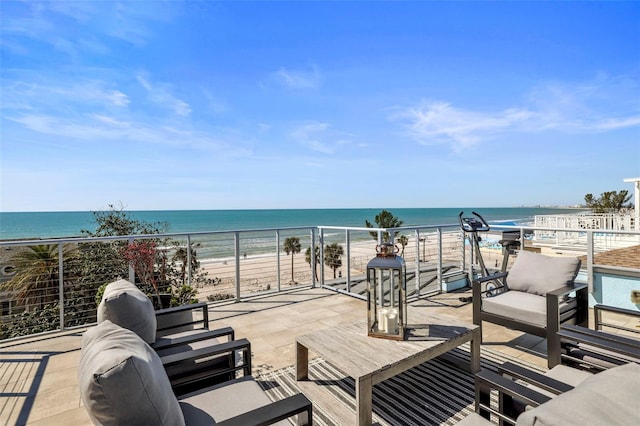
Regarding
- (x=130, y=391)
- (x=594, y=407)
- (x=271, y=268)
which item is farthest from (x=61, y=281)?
(x=271, y=268)

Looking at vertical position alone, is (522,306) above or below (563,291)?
below

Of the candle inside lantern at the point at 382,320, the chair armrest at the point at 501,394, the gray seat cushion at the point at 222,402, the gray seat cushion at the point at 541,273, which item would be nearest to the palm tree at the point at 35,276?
the gray seat cushion at the point at 222,402

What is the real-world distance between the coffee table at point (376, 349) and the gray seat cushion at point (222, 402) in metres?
0.50

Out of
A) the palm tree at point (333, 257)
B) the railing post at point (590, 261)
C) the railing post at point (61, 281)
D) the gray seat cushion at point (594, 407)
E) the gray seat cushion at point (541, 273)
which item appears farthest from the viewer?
the palm tree at point (333, 257)

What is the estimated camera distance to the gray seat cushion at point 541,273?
280 centimetres

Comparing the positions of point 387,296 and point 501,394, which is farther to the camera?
point 387,296

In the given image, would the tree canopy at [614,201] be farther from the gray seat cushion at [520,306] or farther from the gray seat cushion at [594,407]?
the gray seat cushion at [594,407]

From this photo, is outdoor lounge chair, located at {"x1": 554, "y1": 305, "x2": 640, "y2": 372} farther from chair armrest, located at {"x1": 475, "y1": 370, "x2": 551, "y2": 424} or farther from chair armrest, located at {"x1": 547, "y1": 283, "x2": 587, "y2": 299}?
chair armrest, located at {"x1": 475, "y1": 370, "x2": 551, "y2": 424}

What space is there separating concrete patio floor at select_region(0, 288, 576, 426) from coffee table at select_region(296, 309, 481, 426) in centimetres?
65

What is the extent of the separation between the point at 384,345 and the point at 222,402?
102 cm

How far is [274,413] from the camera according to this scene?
45.1 inches

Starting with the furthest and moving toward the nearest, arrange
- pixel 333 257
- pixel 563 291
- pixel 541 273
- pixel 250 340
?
pixel 333 257
pixel 250 340
pixel 541 273
pixel 563 291

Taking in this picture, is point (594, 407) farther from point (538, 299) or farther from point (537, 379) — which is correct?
point (538, 299)

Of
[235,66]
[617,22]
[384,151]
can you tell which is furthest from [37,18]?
[384,151]
